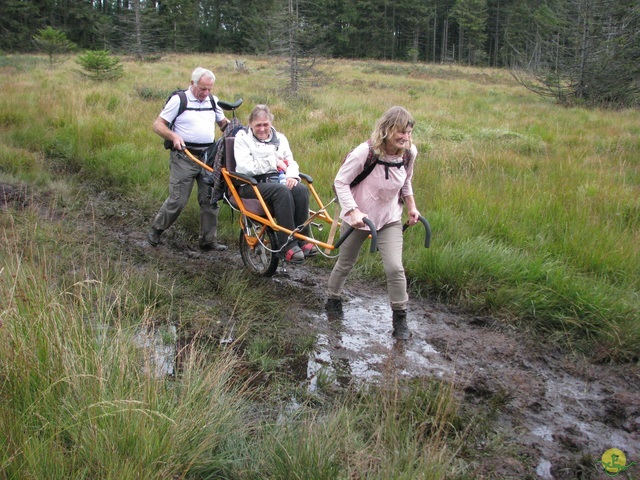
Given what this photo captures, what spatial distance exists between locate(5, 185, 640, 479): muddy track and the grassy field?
0.25 m

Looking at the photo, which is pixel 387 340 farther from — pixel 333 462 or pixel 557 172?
pixel 557 172

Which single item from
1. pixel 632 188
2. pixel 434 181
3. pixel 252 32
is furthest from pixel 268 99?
pixel 252 32

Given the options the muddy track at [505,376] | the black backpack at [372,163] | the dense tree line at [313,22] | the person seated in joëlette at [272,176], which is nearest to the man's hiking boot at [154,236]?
the person seated in joëlette at [272,176]

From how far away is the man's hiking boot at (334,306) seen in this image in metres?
5.31

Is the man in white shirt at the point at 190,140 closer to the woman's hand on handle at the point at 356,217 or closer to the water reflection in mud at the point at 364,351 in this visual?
the water reflection in mud at the point at 364,351

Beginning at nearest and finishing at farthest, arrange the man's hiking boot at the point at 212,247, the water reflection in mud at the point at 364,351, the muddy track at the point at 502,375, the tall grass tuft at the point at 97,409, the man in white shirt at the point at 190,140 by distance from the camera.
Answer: the tall grass tuft at the point at 97,409
the muddy track at the point at 502,375
the water reflection in mud at the point at 364,351
the man in white shirt at the point at 190,140
the man's hiking boot at the point at 212,247

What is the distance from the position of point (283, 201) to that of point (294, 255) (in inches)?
23.5

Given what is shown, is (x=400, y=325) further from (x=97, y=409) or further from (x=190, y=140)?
(x=190, y=140)

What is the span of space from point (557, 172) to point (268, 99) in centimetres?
1034

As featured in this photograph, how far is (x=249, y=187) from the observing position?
5789 mm

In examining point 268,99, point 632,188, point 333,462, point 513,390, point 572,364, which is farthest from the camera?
point 268,99

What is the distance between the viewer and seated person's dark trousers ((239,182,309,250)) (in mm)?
5566

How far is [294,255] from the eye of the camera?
541cm

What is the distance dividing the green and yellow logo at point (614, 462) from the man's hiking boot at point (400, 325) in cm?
187
